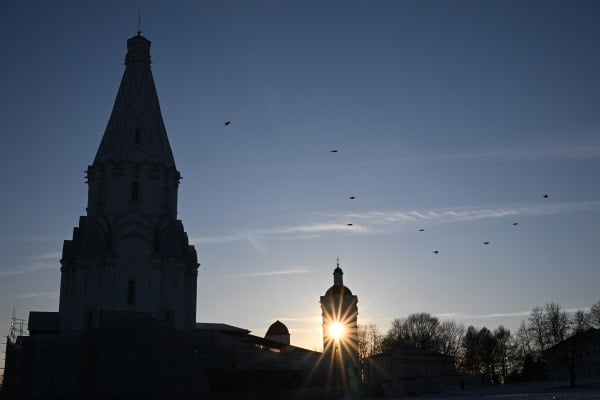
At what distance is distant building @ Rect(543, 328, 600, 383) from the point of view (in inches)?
2424

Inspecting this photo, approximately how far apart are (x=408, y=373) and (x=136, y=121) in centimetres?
3253

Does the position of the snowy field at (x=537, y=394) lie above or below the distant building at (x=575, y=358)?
below

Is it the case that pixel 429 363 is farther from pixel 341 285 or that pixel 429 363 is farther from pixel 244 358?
pixel 244 358

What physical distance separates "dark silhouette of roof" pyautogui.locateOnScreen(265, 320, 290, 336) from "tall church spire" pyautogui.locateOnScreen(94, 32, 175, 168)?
36.5 meters

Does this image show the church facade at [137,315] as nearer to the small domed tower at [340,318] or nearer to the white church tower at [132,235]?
the white church tower at [132,235]

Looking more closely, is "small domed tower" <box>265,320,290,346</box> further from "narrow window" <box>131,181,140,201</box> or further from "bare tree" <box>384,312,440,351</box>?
"narrow window" <box>131,181,140,201</box>

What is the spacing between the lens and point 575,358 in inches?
2458

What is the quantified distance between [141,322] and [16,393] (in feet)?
25.8

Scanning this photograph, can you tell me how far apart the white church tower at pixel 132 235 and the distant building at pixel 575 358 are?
32889 millimetres

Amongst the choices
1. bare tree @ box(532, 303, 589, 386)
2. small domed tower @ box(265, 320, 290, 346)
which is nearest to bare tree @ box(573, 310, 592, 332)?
bare tree @ box(532, 303, 589, 386)

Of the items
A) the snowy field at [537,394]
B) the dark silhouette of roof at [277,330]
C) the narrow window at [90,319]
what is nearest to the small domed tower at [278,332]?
the dark silhouette of roof at [277,330]

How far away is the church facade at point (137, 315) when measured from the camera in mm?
34281

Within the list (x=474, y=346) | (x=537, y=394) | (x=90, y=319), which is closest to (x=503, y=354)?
(x=474, y=346)

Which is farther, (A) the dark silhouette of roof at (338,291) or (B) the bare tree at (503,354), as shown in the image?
(B) the bare tree at (503,354)
